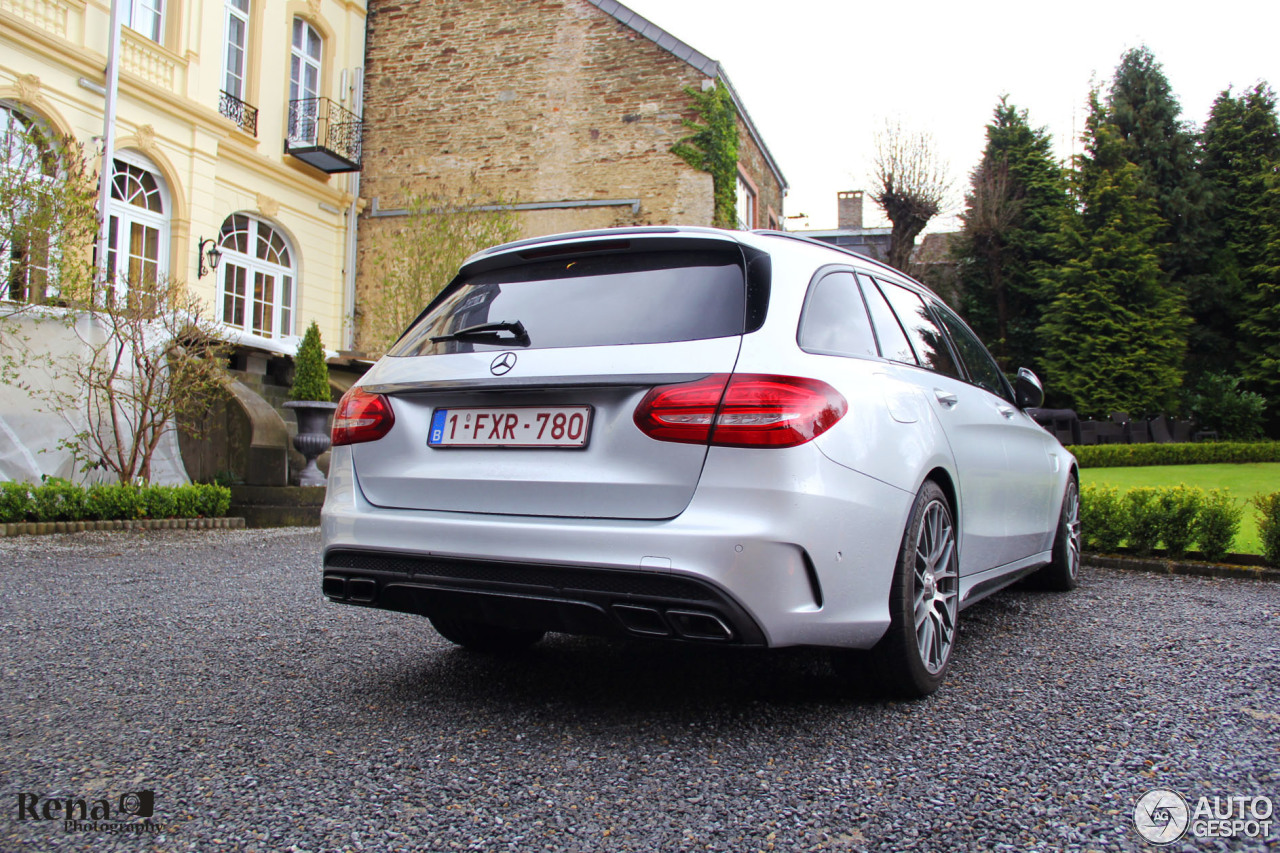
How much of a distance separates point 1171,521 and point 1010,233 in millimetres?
22460

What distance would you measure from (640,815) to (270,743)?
3.91 ft

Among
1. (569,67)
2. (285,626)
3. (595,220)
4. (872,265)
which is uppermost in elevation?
(569,67)

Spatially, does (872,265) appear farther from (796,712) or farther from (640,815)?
(640,815)

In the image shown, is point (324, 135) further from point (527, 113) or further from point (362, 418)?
point (362, 418)

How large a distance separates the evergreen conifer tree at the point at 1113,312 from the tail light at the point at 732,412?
23.6 m

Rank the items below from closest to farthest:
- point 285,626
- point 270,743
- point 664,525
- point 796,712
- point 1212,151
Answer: point 664,525 < point 270,743 < point 796,712 < point 285,626 < point 1212,151

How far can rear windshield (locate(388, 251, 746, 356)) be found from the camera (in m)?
2.69

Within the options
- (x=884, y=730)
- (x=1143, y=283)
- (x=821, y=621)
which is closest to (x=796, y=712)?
(x=884, y=730)

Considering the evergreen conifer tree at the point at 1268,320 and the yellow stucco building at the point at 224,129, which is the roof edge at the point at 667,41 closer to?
the yellow stucco building at the point at 224,129

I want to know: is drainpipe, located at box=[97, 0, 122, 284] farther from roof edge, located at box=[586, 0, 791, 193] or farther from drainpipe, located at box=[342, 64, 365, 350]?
roof edge, located at box=[586, 0, 791, 193]

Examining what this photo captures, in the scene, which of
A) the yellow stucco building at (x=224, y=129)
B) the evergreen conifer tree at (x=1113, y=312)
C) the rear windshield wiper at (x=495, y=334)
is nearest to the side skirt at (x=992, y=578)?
the rear windshield wiper at (x=495, y=334)

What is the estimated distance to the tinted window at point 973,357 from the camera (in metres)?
4.27

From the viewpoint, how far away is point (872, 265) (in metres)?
3.64

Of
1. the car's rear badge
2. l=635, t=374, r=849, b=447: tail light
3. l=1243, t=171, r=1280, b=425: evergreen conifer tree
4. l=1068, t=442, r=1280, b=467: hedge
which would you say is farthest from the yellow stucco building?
l=1243, t=171, r=1280, b=425: evergreen conifer tree
